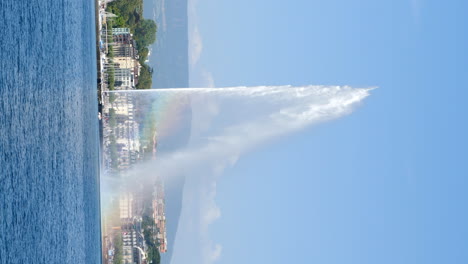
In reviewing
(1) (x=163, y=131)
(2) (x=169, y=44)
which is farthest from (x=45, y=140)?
(2) (x=169, y=44)

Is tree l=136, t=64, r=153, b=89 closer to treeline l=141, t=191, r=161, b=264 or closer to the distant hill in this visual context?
treeline l=141, t=191, r=161, b=264

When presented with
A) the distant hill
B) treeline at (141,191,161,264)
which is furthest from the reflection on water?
the distant hill

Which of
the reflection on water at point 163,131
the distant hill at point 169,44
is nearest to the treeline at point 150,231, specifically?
the reflection on water at point 163,131

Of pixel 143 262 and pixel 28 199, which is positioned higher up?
pixel 28 199

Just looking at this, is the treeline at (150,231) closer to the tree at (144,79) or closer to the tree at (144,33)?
the tree at (144,79)

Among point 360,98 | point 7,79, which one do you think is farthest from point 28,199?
Answer: point 360,98

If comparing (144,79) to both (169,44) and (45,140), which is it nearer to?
(45,140)

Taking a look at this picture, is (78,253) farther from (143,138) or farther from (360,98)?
(360,98)
